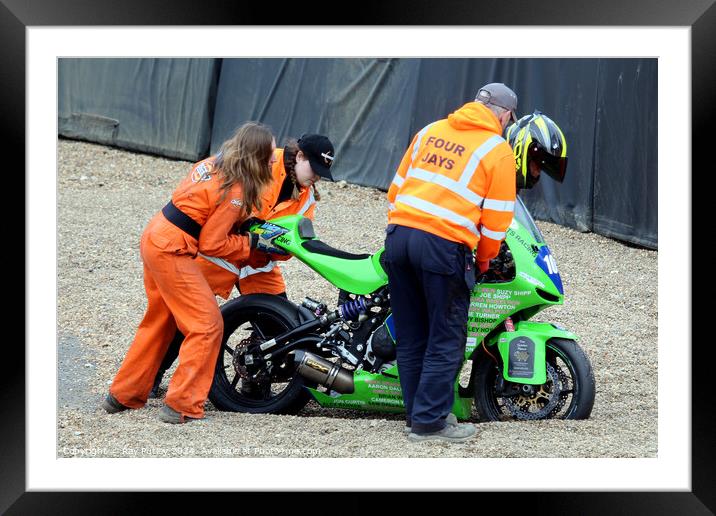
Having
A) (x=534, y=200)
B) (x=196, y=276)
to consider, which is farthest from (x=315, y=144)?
(x=534, y=200)

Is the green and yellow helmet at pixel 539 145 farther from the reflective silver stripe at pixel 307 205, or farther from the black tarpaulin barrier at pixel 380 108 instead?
the black tarpaulin barrier at pixel 380 108

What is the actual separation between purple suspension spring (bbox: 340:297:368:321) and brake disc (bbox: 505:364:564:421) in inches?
39.2

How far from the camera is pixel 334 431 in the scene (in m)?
5.79

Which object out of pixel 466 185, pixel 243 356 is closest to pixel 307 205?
pixel 243 356

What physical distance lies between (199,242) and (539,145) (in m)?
2.02

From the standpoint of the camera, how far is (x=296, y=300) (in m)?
8.65

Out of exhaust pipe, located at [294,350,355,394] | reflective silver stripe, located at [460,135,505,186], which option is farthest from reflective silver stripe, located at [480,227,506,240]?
exhaust pipe, located at [294,350,355,394]

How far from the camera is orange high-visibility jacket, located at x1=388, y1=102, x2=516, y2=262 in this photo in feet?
17.6

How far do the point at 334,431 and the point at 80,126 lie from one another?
10.2m

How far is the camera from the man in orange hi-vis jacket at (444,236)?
17.6 ft

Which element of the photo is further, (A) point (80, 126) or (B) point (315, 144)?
(A) point (80, 126)

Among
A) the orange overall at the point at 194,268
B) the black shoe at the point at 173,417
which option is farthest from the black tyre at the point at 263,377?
the black shoe at the point at 173,417

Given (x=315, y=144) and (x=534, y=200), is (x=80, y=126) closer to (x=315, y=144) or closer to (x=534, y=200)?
(x=534, y=200)

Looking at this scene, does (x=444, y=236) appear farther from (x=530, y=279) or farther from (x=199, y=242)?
(x=199, y=242)
